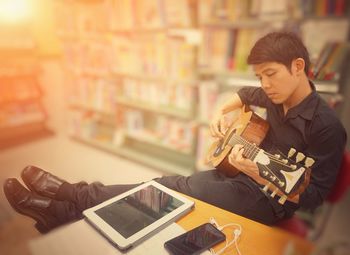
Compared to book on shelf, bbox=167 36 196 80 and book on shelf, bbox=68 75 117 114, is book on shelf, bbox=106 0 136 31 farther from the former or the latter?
book on shelf, bbox=68 75 117 114

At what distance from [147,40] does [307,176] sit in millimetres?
1937

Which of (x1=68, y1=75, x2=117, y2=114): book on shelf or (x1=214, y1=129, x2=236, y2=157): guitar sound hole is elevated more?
(x1=214, y1=129, x2=236, y2=157): guitar sound hole

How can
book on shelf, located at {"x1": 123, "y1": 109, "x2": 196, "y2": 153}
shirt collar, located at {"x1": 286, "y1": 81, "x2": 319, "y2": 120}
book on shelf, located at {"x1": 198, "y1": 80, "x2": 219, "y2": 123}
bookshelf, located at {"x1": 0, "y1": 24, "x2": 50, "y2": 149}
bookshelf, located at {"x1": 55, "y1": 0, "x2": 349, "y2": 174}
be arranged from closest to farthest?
shirt collar, located at {"x1": 286, "y1": 81, "x2": 319, "y2": 120}
bookshelf, located at {"x1": 0, "y1": 24, "x2": 50, "y2": 149}
bookshelf, located at {"x1": 55, "y1": 0, "x2": 349, "y2": 174}
book on shelf, located at {"x1": 198, "y1": 80, "x2": 219, "y2": 123}
book on shelf, located at {"x1": 123, "y1": 109, "x2": 196, "y2": 153}

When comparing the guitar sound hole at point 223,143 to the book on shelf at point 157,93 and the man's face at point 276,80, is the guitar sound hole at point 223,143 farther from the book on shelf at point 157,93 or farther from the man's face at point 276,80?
the book on shelf at point 157,93

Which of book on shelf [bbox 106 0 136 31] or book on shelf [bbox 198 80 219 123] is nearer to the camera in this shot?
book on shelf [bbox 198 80 219 123]

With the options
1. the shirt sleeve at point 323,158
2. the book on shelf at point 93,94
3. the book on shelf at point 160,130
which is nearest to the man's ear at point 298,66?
the shirt sleeve at point 323,158

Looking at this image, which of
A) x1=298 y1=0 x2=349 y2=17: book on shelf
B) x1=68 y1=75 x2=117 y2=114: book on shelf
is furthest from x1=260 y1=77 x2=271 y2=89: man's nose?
x1=68 y1=75 x2=117 y2=114: book on shelf

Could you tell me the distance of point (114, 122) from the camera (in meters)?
2.85

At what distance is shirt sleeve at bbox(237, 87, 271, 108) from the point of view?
0.68 meters

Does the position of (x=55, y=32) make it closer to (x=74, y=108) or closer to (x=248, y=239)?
(x=74, y=108)

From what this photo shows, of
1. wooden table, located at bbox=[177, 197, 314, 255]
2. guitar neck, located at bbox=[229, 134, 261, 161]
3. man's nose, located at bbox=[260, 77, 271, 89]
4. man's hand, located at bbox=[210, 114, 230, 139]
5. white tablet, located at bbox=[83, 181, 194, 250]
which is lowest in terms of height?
wooden table, located at bbox=[177, 197, 314, 255]

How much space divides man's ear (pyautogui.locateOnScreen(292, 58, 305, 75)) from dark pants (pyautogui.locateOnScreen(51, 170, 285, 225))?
0.95 feet

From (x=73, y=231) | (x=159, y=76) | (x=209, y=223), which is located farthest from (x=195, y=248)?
(x=159, y=76)

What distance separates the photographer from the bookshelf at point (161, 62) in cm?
168
